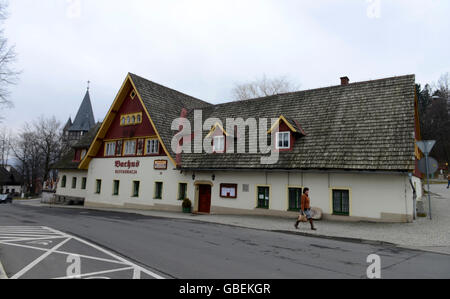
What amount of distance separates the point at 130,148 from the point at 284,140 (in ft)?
47.3

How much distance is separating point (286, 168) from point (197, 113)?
1241 cm

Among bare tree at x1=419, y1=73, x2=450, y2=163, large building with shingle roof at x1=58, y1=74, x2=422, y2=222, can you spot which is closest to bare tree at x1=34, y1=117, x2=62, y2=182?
large building with shingle roof at x1=58, y1=74, x2=422, y2=222

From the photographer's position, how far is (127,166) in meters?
25.6

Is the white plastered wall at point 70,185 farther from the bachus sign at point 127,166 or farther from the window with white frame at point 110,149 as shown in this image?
the bachus sign at point 127,166

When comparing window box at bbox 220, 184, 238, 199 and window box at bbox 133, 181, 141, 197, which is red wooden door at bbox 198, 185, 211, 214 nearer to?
window box at bbox 220, 184, 238, 199

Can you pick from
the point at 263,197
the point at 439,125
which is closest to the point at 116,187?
the point at 263,197

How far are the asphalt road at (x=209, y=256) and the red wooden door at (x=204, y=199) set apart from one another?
29.1 feet

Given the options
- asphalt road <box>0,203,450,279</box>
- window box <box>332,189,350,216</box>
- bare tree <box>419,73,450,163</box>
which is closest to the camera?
asphalt road <box>0,203,450,279</box>

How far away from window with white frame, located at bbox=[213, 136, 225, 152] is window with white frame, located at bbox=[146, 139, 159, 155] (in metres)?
5.59

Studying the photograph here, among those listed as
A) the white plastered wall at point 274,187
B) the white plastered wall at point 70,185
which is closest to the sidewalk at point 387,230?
the white plastered wall at point 274,187

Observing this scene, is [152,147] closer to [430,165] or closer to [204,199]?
[204,199]

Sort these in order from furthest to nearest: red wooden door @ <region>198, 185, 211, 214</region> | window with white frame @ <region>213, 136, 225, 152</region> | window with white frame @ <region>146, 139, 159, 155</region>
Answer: window with white frame @ <region>146, 139, 159, 155</region> → red wooden door @ <region>198, 185, 211, 214</region> → window with white frame @ <region>213, 136, 225, 152</region>

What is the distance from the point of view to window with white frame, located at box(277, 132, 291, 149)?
1756cm
